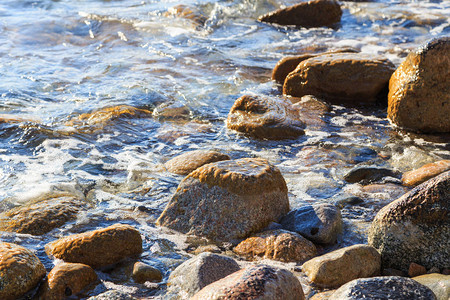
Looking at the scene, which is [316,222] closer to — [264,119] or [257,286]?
[257,286]

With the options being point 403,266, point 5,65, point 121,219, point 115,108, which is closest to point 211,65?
point 115,108

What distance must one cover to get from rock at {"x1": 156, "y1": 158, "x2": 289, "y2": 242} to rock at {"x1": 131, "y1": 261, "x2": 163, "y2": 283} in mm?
609

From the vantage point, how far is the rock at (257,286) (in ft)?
8.91

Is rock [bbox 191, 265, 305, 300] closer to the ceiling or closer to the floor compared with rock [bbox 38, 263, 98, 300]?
closer to the ceiling

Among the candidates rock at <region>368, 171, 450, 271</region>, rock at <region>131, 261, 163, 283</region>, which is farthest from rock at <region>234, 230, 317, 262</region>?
rock at <region>131, 261, 163, 283</region>

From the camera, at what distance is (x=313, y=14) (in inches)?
461

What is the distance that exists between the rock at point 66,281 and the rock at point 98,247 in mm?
136

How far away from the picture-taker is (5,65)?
8992mm

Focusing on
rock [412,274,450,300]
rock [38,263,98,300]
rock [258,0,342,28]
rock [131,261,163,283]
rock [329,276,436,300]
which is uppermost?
rock [258,0,342,28]

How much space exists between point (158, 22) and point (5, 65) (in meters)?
3.82

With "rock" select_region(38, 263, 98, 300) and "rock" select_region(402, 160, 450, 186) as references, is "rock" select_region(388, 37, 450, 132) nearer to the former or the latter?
"rock" select_region(402, 160, 450, 186)

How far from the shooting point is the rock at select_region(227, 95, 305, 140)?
20.3ft

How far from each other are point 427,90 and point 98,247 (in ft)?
14.0

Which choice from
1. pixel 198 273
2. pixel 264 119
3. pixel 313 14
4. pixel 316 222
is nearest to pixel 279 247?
pixel 316 222
